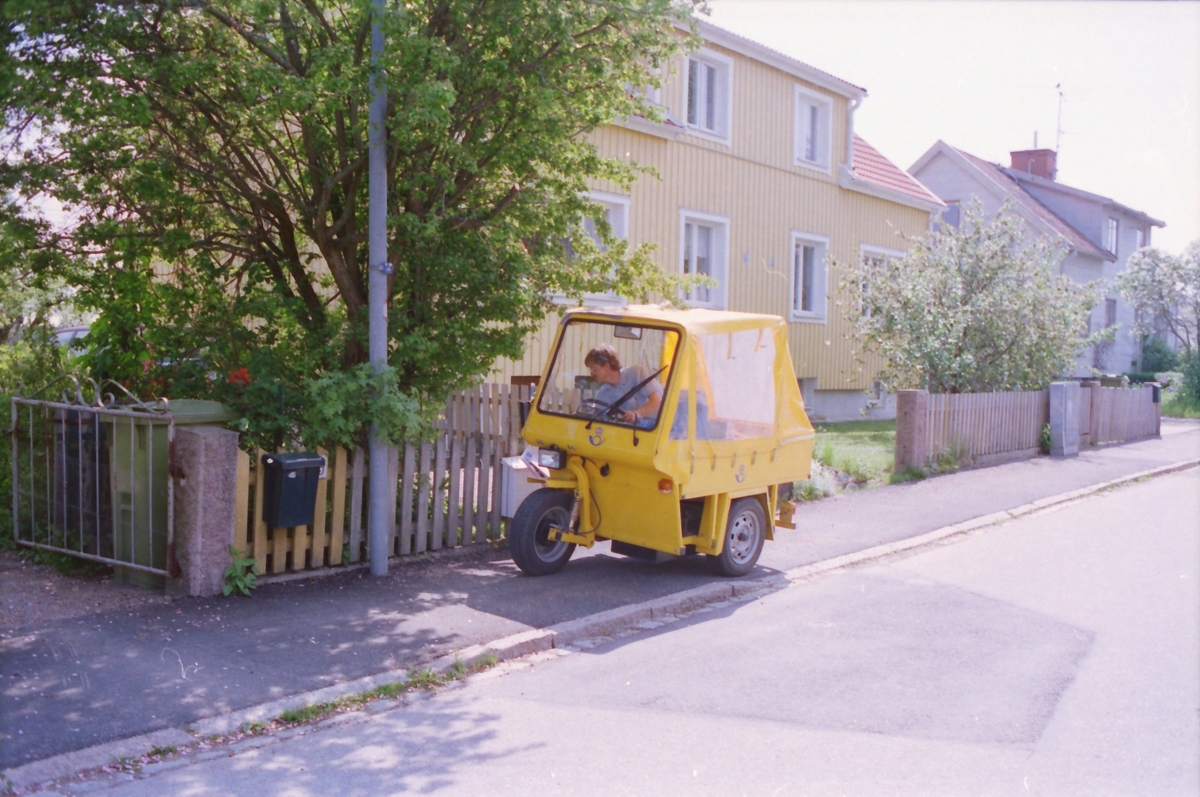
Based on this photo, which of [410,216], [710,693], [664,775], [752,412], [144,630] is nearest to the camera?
[664,775]

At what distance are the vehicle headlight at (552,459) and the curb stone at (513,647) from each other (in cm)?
129

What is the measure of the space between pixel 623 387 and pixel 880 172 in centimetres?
1832

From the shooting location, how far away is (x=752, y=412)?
878cm

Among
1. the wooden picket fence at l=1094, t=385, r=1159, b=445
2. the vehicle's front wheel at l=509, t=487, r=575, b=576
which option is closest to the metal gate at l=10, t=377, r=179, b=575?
the vehicle's front wheel at l=509, t=487, r=575, b=576

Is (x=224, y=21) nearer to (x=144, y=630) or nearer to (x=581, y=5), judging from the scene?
(x=581, y=5)

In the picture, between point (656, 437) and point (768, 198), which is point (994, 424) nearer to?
point (768, 198)

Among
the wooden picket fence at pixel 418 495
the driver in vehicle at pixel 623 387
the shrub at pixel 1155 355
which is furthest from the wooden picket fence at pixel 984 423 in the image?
the shrub at pixel 1155 355

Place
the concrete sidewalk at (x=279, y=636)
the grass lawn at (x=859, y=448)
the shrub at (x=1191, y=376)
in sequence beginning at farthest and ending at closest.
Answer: the shrub at (x=1191, y=376)
the grass lawn at (x=859, y=448)
the concrete sidewalk at (x=279, y=636)

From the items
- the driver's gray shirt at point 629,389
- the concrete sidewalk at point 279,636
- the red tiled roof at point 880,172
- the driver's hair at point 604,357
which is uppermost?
the red tiled roof at point 880,172

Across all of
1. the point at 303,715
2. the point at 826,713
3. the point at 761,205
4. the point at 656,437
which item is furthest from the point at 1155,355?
the point at 303,715

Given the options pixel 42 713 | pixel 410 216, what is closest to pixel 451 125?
pixel 410 216

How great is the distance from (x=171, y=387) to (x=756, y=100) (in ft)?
47.3

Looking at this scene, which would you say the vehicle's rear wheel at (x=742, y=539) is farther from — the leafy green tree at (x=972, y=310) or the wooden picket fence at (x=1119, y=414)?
the wooden picket fence at (x=1119, y=414)

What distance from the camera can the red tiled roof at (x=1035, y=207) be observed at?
3794cm
